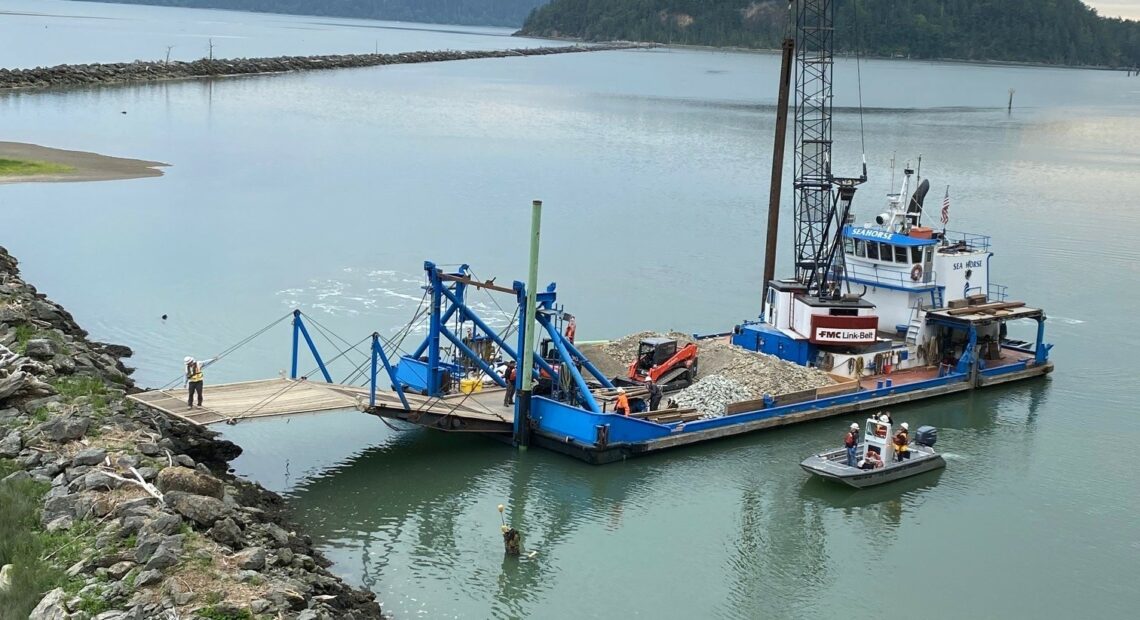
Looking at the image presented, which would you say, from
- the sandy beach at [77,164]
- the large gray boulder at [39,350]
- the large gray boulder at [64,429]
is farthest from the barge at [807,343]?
the sandy beach at [77,164]

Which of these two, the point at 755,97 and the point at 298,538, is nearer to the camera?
the point at 298,538

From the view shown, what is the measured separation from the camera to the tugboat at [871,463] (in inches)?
1032

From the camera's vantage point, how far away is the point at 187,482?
19734 millimetres

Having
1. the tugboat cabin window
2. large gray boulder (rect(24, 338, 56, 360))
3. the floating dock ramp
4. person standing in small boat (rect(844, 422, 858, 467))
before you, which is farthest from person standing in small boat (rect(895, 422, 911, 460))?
large gray boulder (rect(24, 338, 56, 360))

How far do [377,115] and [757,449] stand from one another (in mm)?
75916

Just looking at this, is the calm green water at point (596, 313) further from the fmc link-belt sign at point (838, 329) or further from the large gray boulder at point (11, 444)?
the large gray boulder at point (11, 444)

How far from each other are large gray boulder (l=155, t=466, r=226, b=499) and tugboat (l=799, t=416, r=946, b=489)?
12177mm

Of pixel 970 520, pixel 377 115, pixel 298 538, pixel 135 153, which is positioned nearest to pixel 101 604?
pixel 298 538

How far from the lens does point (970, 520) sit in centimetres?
2592

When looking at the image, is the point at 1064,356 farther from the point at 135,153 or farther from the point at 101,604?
the point at 135,153

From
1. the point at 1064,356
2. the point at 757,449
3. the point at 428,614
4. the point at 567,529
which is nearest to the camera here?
the point at 428,614

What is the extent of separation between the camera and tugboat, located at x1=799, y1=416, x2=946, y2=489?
26203 mm

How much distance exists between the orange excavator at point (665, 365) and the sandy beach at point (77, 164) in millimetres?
39293

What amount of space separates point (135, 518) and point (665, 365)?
1449cm
